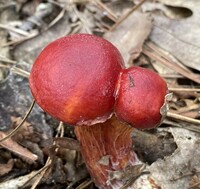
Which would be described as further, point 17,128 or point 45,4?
point 45,4

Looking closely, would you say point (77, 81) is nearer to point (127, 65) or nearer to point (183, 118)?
point (183, 118)

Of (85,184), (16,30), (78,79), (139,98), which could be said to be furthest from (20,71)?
(139,98)

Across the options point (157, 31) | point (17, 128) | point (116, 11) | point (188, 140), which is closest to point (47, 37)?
point (116, 11)

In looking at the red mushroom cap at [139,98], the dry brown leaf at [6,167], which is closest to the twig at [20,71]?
the dry brown leaf at [6,167]

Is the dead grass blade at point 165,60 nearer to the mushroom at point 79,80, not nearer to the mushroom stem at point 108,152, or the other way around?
the mushroom stem at point 108,152

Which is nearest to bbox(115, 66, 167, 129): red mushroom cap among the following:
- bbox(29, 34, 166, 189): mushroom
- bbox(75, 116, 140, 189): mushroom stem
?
bbox(29, 34, 166, 189): mushroom

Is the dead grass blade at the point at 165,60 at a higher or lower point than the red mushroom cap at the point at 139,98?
lower

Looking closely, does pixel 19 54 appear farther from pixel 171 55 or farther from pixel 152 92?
pixel 152 92
